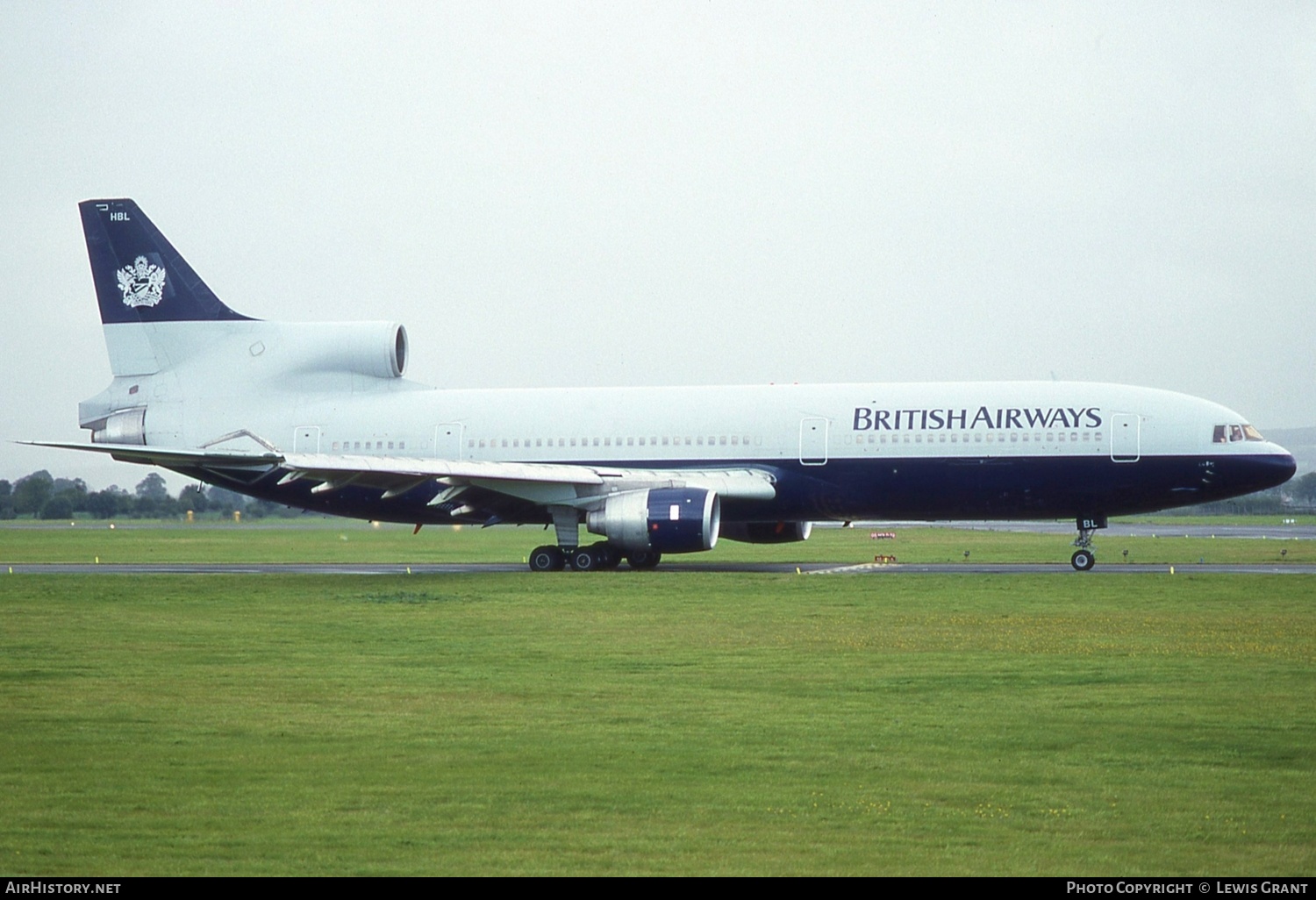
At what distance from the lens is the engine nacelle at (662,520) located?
31297mm

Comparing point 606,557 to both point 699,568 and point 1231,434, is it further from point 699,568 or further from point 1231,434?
point 1231,434

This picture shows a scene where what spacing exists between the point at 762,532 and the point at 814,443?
4061 millimetres

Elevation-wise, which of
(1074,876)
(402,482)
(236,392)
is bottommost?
(1074,876)

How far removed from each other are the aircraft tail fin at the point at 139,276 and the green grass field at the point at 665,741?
17806 mm

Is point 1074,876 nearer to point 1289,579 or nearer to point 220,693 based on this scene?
point 220,693

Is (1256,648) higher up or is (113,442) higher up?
(113,442)

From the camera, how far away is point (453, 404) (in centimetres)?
3725

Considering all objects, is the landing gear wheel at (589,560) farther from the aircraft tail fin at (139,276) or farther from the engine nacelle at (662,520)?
the aircraft tail fin at (139,276)

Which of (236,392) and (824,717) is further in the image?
(236,392)

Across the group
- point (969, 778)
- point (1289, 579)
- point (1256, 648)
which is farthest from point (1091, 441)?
point (969, 778)

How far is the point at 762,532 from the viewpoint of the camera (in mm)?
36750

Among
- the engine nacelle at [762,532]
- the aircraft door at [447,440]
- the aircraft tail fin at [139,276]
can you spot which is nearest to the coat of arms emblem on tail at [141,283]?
the aircraft tail fin at [139,276]

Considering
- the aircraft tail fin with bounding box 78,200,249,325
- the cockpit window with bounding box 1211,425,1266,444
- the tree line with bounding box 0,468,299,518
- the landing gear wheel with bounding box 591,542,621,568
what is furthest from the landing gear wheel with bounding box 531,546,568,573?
the tree line with bounding box 0,468,299,518

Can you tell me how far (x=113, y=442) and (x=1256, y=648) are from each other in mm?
30487
